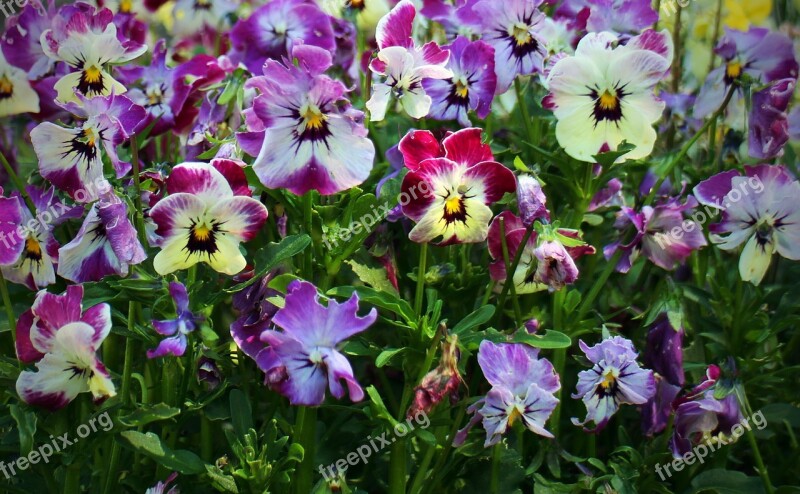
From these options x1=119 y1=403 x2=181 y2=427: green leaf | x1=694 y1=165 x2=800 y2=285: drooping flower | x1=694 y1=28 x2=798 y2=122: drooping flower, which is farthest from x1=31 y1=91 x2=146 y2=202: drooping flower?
x1=694 y1=28 x2=798 y2=122: drooping flower

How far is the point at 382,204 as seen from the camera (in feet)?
3.57

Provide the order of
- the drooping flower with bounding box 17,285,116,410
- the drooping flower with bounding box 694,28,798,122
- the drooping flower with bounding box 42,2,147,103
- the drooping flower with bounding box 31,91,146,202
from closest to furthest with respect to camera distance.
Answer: the drooping flower with bounding box 17,285,116,410, the drooping flower with bounding box 31,91,146,202, the drooping flower with bounding box 42,2,147,103, the drooping flower with bounding box 694,28,798,122

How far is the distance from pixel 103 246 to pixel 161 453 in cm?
24

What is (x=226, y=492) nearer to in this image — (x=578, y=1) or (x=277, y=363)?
(x=277, y=363)

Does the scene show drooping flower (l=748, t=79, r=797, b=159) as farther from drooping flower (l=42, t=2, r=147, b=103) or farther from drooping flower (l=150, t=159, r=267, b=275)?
drooping flower (l=42, t=2, r=147, b=103)

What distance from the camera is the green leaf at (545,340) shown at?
1.02 meters

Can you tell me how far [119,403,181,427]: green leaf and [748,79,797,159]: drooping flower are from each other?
0.84m

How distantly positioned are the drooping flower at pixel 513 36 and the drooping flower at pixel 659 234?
0.24 metres

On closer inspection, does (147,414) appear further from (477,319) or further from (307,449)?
(477,319)

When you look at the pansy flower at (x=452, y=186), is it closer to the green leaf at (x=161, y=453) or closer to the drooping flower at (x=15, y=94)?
the green leaf at (x=161, y=453)

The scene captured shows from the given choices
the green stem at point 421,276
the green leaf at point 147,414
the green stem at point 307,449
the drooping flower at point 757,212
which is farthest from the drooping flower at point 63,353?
the drooping flower at point 757,212

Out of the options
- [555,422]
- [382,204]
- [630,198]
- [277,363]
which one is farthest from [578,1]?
[277,363]

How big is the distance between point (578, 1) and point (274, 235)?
58 cm

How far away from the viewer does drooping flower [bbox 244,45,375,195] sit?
0.96 m
